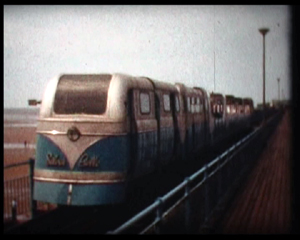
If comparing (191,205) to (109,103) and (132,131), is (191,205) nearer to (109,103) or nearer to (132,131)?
(132,131)

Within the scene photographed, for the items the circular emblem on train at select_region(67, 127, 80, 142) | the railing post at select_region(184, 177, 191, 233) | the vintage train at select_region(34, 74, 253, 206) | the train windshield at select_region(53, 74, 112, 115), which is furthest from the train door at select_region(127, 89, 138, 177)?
the railing post at select_region(184, 177, 191, 233)

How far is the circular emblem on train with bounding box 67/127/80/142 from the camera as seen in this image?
959 cm

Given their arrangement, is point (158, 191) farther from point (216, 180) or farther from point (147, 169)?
point (216, 180)

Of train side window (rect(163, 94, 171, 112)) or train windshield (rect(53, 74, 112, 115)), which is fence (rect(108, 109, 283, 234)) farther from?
train windshield (rect(53, 74, 112, 115))

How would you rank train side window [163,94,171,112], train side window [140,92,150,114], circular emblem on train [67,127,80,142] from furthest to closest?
train side window [163,94,171,112], train side window [140,92,150,114], circular emblem on train [67,127,80,142]

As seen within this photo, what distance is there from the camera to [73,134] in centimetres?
962

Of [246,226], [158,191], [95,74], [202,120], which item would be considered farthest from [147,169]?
[202,120]

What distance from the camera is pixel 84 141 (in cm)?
955

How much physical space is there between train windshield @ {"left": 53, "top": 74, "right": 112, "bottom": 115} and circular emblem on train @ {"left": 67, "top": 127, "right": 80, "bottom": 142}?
1.46 ft

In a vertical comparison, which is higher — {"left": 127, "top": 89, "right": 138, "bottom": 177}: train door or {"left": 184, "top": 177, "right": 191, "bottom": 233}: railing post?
{"left": 127, "top": 89, "right": 138, "bottom": 177}: train door

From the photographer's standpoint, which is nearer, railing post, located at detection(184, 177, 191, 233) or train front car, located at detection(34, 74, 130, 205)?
railing post, located at detection(184, 177, 191, 233)

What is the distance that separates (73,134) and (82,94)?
3.04ft

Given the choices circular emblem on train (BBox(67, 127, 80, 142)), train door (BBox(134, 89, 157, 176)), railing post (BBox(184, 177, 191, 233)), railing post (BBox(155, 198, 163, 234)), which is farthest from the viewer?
train door (BBox(134, 89, 157, 176))
